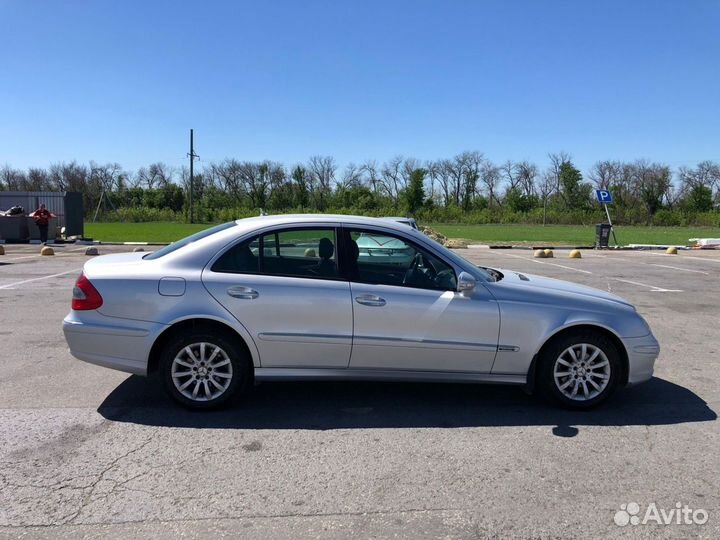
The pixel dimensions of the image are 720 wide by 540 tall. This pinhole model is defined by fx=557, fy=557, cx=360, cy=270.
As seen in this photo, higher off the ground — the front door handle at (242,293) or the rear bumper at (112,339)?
the front door handle at (242,293)

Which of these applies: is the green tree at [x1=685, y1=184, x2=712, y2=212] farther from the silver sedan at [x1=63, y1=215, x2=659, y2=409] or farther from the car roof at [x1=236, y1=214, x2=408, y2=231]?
the car roof at [x1=236, y1=214, x2=408, y2=231]

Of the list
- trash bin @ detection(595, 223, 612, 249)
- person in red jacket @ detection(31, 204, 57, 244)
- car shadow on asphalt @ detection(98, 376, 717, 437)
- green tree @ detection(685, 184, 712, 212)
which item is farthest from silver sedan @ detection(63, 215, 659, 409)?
green tree @ detection(685, 184, 712, 212)

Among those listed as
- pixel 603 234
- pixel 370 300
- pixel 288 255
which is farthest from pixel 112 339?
pixel 603 234

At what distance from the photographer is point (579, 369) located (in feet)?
14.6

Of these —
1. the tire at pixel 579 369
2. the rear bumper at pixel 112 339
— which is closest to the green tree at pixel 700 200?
the tire at pixel 579 369

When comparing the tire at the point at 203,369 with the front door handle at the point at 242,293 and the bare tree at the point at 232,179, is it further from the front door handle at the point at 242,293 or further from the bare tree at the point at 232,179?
the bare tree at the point at 232,179

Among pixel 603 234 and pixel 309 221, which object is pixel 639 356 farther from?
pixel 603 234

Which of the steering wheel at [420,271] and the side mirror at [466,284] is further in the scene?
the steering wheel at [420,271]

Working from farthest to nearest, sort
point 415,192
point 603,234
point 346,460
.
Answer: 1. point 415,192
2. point 603,234
3. point 346,460

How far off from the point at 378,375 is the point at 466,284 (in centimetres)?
99

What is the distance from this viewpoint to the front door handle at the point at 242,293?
4.24 metres

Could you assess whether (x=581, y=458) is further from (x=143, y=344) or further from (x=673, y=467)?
(x=143, y=344)

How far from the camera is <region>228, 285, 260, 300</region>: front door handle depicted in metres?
4.24

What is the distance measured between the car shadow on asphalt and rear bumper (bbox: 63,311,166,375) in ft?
1.38
